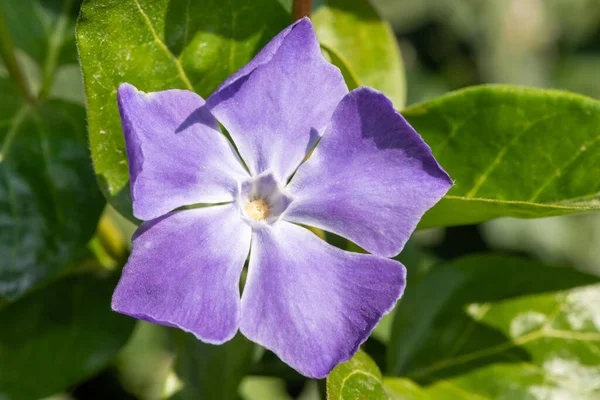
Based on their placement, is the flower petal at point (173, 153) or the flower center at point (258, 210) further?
the flower center at point (258, 210)

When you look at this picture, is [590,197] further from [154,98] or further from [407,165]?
[154,98]

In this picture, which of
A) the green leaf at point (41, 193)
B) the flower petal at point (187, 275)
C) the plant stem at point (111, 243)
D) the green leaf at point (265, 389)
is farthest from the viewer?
the green leaf at point (265, 389)

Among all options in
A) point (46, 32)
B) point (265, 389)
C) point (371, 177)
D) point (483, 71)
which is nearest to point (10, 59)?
point (46, 32)

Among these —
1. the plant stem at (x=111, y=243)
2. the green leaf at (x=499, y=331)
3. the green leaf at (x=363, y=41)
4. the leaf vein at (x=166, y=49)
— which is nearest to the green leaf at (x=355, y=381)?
the green leaf at (x=499, y=331)

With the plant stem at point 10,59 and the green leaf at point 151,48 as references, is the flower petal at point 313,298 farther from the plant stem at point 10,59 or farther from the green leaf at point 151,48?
the plant stem at point 10,59

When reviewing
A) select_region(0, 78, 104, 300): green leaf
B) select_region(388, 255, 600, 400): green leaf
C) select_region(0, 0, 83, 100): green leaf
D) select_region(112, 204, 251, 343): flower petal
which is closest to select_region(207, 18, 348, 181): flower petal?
select_region(112, 204, 251, 343): flower petal

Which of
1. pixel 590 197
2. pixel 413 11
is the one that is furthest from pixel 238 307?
pixel 413 11

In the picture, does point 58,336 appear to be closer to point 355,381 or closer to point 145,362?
point 355,381
